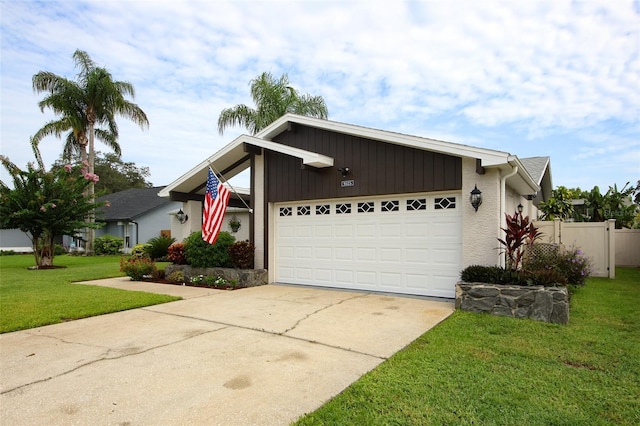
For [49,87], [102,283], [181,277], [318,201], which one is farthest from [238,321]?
[49,87]

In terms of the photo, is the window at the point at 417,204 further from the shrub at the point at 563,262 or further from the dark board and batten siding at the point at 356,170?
the shrub at the point at 563,262

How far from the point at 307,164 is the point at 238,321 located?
4588mm

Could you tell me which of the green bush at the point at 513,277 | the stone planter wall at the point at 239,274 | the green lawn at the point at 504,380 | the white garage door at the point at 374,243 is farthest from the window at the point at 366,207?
the green lawn at the point at 504,380

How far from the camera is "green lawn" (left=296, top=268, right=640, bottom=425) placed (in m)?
2.96

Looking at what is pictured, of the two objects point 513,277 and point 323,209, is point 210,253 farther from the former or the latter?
point 513,277

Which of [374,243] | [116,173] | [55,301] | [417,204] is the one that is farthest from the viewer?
[116,173]

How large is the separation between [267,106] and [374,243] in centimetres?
1681

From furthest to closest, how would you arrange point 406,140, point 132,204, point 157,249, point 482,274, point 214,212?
point 132,204
point 157,249
point 214,212
point 406,140
point 482,274

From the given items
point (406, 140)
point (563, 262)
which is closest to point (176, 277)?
point (406, 140)

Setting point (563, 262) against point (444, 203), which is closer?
point (444, 203)

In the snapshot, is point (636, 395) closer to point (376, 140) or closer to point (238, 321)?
point (238, 321)

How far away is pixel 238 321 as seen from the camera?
6043 millimetres

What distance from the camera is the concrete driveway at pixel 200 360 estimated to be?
3111mm

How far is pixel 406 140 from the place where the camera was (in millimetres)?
7914
